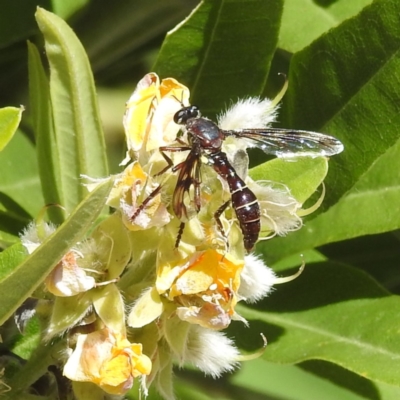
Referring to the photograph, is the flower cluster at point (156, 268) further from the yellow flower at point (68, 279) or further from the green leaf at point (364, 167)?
the green leaf at point (364, 167)

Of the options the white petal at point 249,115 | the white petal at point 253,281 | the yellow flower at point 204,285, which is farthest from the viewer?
the white petal at point 249,115

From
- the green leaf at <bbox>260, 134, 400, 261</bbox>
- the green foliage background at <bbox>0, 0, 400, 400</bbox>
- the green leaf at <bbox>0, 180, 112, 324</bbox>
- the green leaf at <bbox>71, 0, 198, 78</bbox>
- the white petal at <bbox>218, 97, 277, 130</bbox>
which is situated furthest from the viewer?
the green leaf at <bbox>71, 0, 198, 78</bbox>

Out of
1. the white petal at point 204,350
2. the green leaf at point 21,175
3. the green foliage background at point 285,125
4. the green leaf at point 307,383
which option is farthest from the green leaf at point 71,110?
the green leaf at point 307,383

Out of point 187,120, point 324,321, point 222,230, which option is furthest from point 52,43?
point 324,321

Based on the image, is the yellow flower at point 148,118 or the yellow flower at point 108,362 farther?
the yellow flower at point 148,118

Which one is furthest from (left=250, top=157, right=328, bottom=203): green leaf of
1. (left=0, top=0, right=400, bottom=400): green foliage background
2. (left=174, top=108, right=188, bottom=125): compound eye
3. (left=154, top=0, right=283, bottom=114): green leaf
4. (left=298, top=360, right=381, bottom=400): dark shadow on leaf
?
(left=298, top=360, right=381, bottom=400): dark shadow on leaf

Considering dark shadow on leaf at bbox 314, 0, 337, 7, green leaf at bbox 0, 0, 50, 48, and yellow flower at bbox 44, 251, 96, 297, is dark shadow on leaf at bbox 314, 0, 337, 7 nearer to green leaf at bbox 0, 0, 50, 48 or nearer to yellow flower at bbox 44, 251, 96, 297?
green leaf at bbox 0, 0, 50, 48

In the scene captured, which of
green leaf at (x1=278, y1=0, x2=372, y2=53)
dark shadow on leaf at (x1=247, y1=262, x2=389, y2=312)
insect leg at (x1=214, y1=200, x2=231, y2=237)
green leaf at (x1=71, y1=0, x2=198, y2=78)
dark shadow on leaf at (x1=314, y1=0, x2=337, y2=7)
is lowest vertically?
insect leg at (x1=214, y1=200, x2=231, y2=237)

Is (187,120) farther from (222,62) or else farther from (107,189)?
(107,189)
